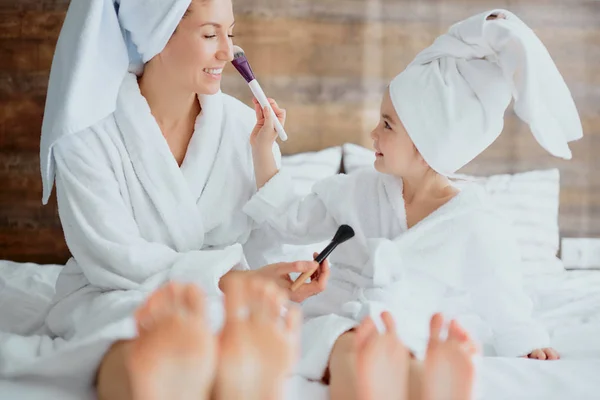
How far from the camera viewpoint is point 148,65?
1.30 m

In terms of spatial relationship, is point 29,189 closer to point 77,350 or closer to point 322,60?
point 322,60

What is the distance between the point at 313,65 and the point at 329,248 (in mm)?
1147

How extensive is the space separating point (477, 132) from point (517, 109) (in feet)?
0.27

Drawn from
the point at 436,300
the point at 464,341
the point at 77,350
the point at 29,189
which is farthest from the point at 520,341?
the point at 29,189

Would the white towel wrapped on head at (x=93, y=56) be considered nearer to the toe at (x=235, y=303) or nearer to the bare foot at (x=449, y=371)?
the toe at (x=235, y=303)

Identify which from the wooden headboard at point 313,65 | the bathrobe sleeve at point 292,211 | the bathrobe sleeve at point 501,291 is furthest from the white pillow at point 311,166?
the bathrobe sleeve at point 501,291

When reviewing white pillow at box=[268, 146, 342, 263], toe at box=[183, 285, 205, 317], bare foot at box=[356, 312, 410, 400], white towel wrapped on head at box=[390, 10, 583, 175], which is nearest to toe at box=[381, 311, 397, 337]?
bare foot at box=[356, 312, 410, 400]

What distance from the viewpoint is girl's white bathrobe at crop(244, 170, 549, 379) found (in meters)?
1.15

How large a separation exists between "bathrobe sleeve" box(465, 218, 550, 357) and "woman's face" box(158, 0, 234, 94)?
564 mm

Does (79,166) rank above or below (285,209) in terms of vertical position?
above

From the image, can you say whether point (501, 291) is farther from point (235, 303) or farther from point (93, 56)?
point (93, 56)

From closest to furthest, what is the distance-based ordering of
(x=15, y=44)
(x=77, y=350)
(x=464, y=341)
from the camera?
(x=464, y=341), (x=77, y=350), (x=15, y=44)

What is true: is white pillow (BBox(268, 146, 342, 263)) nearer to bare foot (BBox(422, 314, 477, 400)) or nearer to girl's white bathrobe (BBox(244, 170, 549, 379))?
girl's white bathrobe (BBox(244, 170, 549, 379))

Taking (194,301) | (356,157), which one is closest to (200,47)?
(194,301)
